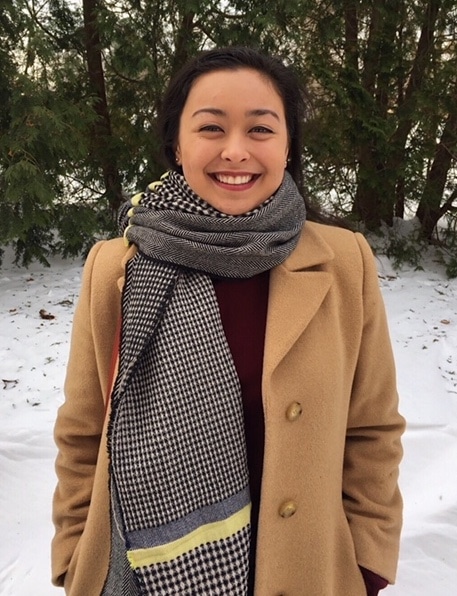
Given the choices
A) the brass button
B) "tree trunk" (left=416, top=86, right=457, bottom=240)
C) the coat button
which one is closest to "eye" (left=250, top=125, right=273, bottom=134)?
the brass button

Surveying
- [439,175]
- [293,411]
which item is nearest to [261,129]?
[293,411]

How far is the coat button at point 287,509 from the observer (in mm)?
1049

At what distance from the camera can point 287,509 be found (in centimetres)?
105

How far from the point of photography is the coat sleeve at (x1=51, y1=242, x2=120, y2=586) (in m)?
1.14

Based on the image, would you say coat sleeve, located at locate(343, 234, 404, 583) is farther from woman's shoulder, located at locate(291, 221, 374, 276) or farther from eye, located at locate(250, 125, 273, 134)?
eye, located at locate(250, 125, 273, 134)

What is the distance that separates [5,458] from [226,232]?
6.87 feet

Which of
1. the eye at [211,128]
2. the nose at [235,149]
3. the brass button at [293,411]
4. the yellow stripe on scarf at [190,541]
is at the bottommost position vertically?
the yellow stripe on scarf at [190,541]

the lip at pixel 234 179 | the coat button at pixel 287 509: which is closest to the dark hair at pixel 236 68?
the lip at pixel 234 179

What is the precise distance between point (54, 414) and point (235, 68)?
239 cm

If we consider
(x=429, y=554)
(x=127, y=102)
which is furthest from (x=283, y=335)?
(x=127, y=102)

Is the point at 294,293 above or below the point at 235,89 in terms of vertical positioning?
below

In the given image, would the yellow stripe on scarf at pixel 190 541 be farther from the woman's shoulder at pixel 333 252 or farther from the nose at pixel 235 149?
the nose at pixel 235 149

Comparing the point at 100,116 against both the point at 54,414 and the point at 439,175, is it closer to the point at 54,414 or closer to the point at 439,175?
the point at 54,414

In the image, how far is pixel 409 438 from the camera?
267 centimetres
